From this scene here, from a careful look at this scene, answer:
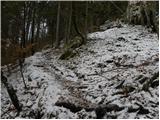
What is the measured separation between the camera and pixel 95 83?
14.4m

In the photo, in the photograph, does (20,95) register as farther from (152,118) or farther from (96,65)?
(152,118)

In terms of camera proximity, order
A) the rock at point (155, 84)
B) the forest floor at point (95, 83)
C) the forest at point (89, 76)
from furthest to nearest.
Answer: the rock at point (155, 84)
the forest at point (89, 76)
the forest floor at point (95, 83)

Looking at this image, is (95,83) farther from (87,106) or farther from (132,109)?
(132,109)

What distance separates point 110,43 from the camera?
21906mm

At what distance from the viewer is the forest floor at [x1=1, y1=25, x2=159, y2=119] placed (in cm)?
1144

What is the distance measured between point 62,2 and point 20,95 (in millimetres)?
11695

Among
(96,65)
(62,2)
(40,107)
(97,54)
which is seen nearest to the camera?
(40,107)

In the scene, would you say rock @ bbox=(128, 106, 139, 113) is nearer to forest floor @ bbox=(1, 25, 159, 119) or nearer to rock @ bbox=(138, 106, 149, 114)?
forest floor @ bbox=(1, 25, 159, 119)

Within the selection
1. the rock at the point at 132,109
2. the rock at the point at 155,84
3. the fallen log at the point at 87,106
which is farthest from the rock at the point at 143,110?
the rock at the point at 155,84

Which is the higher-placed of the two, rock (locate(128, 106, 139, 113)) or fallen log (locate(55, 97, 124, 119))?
rock (locate(128, 106, 139, 113))

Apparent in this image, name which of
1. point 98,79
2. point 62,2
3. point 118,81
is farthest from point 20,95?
point 62,2

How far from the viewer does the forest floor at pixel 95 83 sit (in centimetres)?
1144

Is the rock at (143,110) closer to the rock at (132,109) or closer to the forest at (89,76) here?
the forest at (89,76)

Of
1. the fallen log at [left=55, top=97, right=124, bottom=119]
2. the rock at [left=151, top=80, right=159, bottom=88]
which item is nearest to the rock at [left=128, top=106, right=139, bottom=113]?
the fallen log at [left=55, top=97, right=124, bottom=119]
